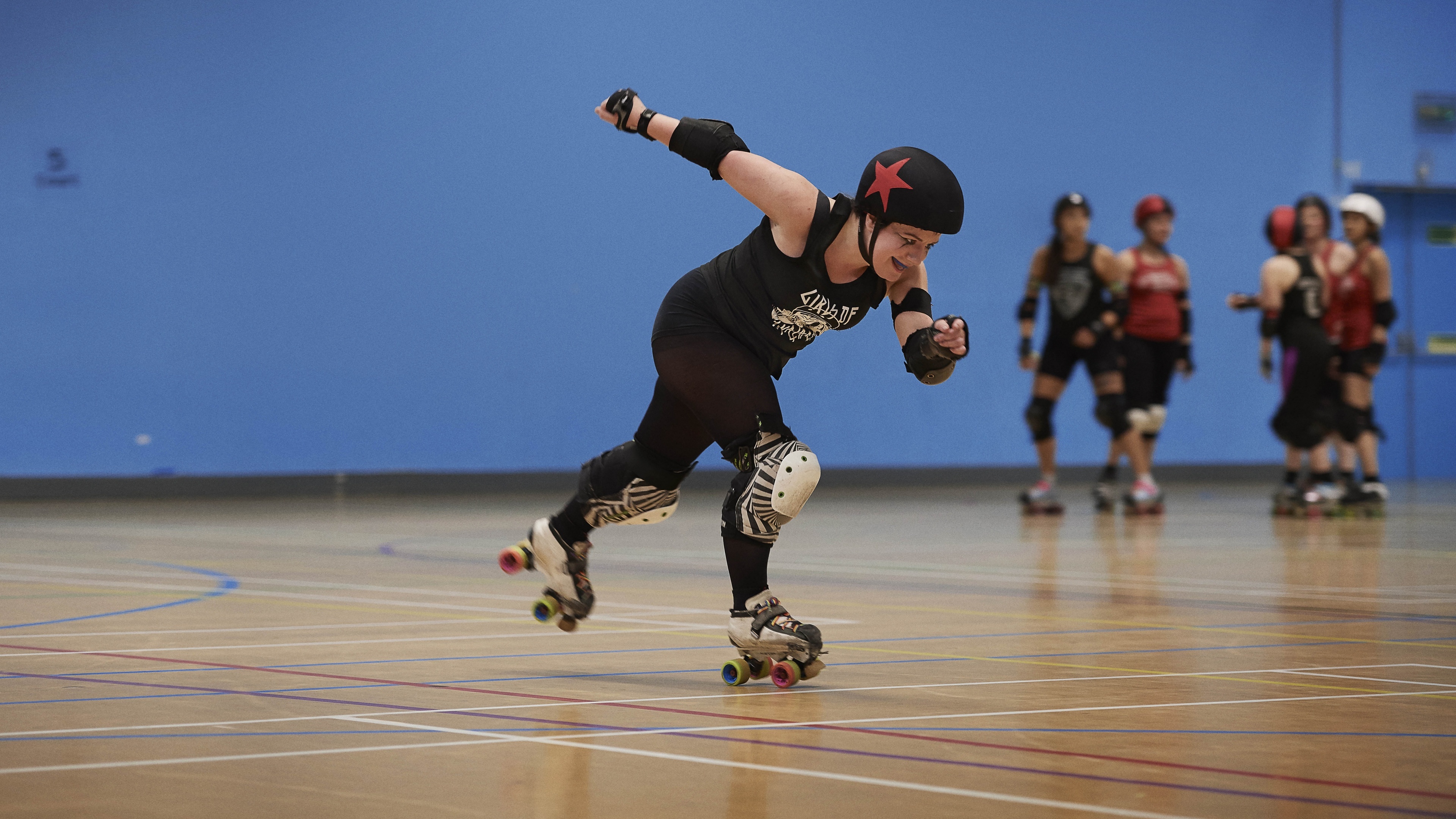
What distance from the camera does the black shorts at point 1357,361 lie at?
420 inches

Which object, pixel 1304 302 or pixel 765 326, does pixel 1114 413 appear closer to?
pixel 1304 302

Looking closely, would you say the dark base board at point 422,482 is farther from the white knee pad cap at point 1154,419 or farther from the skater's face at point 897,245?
the skater's face at point 897,245

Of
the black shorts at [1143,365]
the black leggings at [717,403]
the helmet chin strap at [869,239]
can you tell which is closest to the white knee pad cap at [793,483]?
the black leggings at [717,403]

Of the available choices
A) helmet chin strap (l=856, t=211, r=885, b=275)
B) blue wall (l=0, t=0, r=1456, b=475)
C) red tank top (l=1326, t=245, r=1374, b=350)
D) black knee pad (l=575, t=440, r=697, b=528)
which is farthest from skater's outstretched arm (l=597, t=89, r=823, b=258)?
blue wall (l=0, t=0, r=1456, b=475)

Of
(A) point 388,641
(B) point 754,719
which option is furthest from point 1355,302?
(B) point 754,719

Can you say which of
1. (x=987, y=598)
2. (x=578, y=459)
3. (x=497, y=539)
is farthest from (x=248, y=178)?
(x=987, y=598)

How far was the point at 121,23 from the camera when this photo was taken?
1225cm

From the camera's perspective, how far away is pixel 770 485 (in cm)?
368

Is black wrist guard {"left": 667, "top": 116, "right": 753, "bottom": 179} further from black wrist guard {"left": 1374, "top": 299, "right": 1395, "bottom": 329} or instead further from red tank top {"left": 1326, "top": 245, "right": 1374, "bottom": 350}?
black wrist guard {"left": 1374, "top": 299, "right": 1395, "bottom": 329}

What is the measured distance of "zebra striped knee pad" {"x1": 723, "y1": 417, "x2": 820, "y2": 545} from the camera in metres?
3.67

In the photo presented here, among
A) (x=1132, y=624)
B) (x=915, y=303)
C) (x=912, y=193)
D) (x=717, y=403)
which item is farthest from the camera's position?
(x=1132, y=624)

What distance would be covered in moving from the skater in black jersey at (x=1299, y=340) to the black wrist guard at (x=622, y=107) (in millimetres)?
7083

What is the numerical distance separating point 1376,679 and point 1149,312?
7658 millimetres

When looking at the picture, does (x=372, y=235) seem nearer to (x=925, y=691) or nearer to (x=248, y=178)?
(x=248, y=178)
